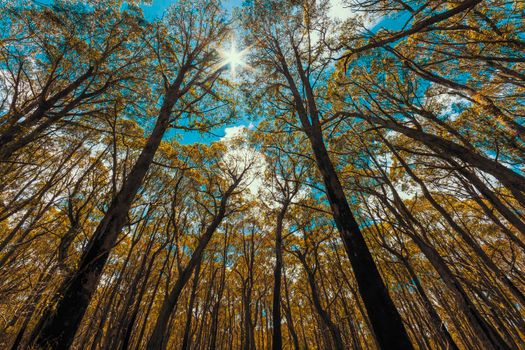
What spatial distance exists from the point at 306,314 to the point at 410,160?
22.2m

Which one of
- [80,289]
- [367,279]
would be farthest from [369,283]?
[80,289]

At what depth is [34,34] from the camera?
6.43 metres

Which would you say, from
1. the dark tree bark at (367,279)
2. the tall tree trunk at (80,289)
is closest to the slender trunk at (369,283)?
the dark tree bark at (367,279)

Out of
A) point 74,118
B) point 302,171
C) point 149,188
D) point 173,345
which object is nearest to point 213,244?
point 149,188

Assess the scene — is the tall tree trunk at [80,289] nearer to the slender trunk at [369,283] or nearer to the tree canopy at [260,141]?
the tree canopy at [260,141]

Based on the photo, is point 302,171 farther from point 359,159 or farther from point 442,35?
point 442,35

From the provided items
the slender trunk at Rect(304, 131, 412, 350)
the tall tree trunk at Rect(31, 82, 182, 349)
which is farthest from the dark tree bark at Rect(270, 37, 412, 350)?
the tall tree trunk at Rect(31, 82, 182, 349)

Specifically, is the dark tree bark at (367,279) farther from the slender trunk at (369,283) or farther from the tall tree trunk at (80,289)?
the tall tree trunk at (80,289)

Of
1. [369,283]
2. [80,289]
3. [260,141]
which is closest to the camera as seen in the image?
[80,289]

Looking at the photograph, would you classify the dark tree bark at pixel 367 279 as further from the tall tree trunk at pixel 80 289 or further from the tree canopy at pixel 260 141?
the tall tree trunk at pixel 80 289

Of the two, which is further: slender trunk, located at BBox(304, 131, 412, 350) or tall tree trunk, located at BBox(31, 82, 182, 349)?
slender trunk, located at BBox(304, 131, 412, 350)

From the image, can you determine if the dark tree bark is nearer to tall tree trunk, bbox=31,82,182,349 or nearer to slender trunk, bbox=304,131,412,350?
slender trunk, bbox=304,131,412,350

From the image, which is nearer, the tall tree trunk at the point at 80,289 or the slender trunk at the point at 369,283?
the tall tree trunk at the point at 80,289

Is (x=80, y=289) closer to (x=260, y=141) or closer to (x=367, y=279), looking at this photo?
(x=367, y=279)
